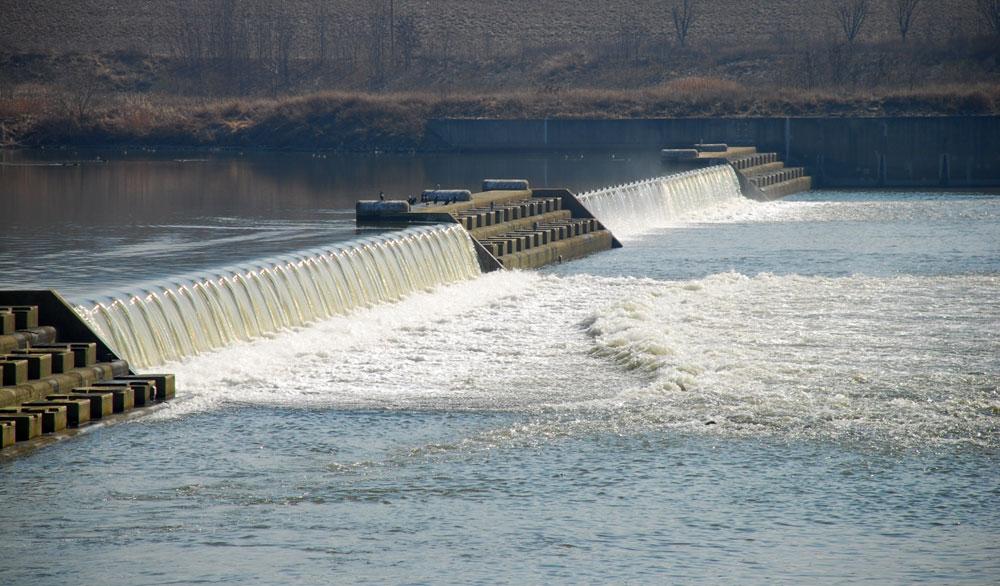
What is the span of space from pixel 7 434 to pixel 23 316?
2.70 meters

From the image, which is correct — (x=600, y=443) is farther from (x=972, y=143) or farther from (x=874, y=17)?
(x=874, y=17)

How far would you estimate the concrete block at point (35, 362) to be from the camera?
49.9ft

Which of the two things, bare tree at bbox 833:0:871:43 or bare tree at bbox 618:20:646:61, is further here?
bare tree at bbox 833:0:871:43

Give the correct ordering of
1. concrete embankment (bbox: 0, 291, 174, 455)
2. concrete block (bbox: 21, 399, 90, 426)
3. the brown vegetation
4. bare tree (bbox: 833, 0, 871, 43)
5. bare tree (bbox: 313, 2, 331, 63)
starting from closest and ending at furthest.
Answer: concrete embankment (bbox: 0, 291, 174, 455)
concrete block (bbox: 21, 399, 90, 426)
the brown vegetation
bare tree (bbox: 833, 0, 871, 43)
bare tree (bbox: 313, 2, 331, 63)

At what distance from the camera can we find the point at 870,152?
2514 inches

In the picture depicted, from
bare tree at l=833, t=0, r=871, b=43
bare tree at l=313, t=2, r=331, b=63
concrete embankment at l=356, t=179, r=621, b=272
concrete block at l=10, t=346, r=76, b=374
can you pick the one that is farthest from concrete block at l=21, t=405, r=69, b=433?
bare tree at l=313, t=2, r=331, b=63

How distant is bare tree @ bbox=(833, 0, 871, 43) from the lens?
11619cm

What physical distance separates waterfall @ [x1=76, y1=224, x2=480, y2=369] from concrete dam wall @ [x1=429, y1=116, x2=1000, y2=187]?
3910cm

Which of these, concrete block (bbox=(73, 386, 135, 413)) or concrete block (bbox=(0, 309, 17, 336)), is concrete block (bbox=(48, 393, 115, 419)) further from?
concrete block (bbox=(0, 309, 17, 336))

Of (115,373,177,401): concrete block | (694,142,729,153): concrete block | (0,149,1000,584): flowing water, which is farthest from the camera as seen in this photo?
(694,142,729,153): concrete block

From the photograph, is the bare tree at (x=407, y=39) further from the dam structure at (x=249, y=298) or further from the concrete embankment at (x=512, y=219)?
the dam structure at (x=249, y=298)

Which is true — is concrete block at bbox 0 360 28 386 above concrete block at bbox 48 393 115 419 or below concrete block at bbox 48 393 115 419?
above

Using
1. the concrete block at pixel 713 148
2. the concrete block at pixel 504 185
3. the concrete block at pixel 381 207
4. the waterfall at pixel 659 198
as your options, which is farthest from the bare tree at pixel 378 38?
the concrete block at pixel 381 207

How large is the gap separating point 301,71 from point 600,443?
338 feet
